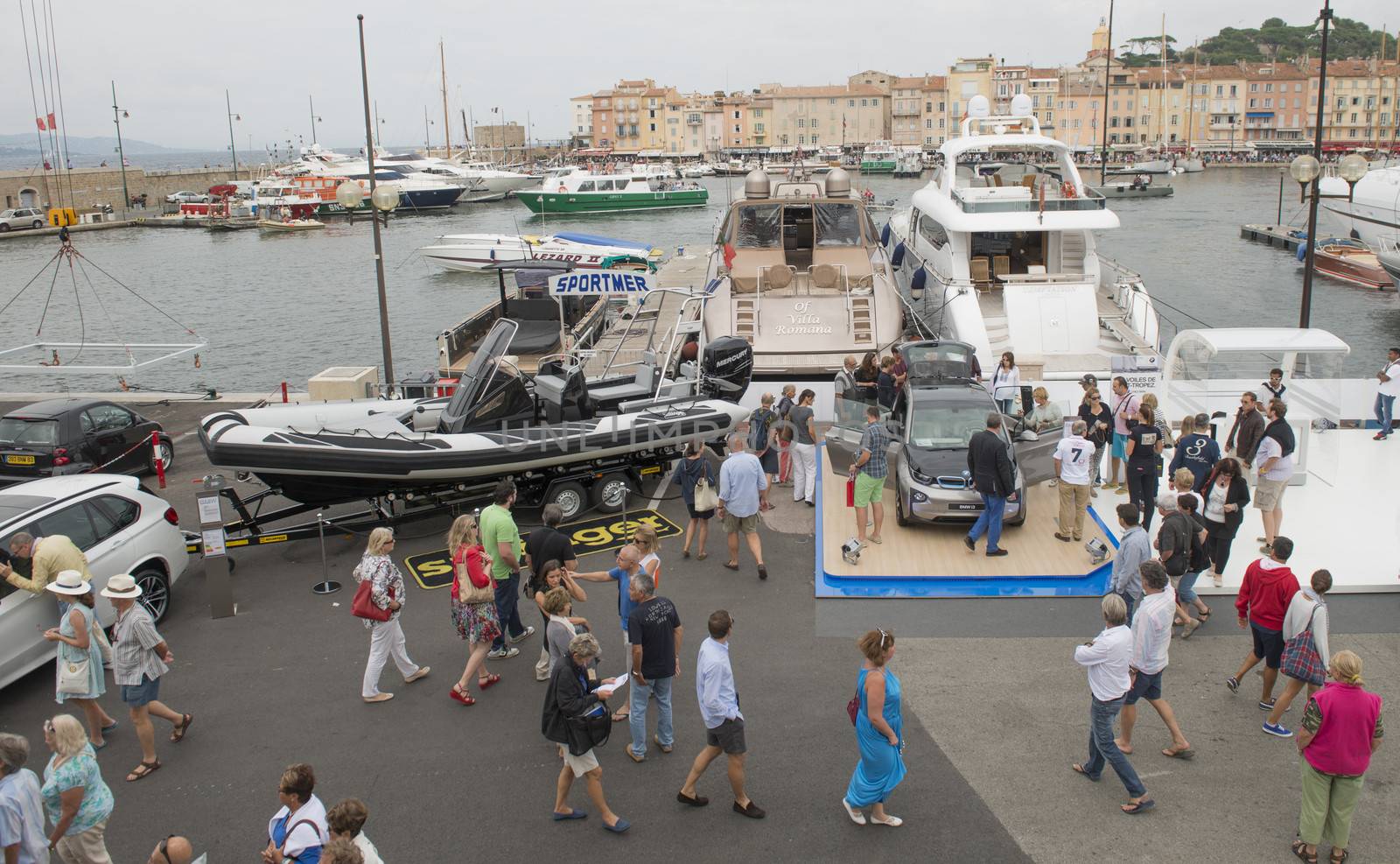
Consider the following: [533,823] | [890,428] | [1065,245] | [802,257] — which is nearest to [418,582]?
[533,823]

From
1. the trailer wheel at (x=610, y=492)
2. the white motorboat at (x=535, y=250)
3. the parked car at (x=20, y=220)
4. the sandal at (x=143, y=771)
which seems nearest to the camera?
the sandal at (x=143, y=771)

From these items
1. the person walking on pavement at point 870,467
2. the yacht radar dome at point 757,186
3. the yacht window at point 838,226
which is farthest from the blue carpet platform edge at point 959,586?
the yacht radar dome at point 757,186

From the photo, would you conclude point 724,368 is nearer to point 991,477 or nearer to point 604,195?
point 991,477

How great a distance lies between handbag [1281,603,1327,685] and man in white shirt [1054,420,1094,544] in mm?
3375

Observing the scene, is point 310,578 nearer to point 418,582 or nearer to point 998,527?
point 418,582

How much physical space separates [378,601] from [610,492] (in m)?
4.50

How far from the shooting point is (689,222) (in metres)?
69.2

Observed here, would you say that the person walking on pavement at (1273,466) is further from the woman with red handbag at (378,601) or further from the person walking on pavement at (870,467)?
the woman with red handbag at (378,601)

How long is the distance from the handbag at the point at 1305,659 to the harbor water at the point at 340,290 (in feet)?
60.3

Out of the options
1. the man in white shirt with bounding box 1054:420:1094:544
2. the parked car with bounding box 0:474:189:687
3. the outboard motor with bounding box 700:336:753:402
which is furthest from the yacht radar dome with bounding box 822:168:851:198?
the parked car with bounding box 0:474:189:687

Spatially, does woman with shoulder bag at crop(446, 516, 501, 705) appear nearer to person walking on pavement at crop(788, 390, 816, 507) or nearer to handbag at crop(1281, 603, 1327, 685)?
person walking on pavement at crop(788, 390, 816, 507)

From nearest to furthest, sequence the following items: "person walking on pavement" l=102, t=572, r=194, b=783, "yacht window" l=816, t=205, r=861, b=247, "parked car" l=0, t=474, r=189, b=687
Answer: "person walking on pavement" l=102, t=572, r=194, b=783 → "parked car" l=0, t=474, r=189, b=687 → "yacht window" l=816, t=205, r=861, b=247

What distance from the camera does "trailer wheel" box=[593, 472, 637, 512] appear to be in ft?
39.6

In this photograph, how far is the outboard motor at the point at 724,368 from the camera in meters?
13.7
